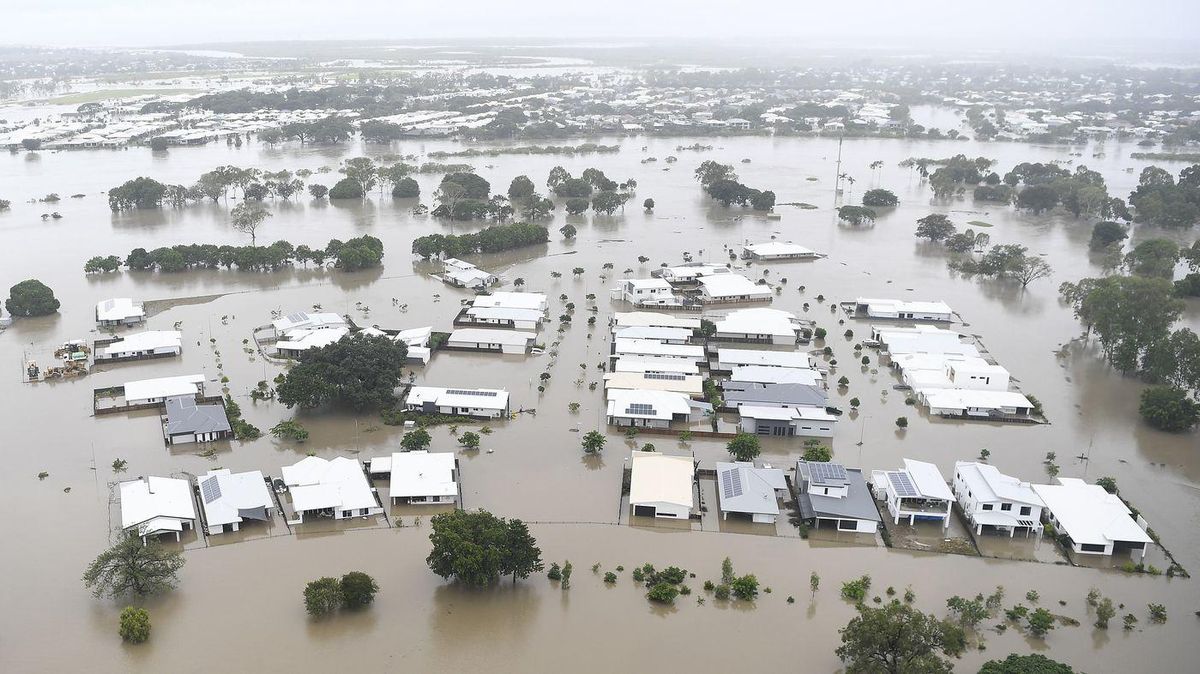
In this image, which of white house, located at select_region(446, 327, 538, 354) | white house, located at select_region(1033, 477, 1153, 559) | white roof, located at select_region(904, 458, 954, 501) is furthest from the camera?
white house, located at select_region(446, 327, 538, 354)

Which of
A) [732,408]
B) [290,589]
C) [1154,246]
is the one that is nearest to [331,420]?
[290,589]

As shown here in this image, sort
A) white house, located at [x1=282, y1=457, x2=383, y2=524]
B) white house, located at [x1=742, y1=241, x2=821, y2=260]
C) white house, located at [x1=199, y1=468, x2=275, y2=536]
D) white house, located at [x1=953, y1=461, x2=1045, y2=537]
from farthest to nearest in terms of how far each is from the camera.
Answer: white house, located at [x1=742, y1=241, x2=821, y2=260], white house, located at [x1=282, y1=457, x2=383, y2=524], white house, located at [x1=953, y1=461, x2=1045, y2=537], white house, located at [x1=199, y1=468, x2=275, y2=536]

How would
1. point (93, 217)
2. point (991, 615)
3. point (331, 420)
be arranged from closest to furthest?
point (991, 615) → point (331, 420) → point (93, 217)

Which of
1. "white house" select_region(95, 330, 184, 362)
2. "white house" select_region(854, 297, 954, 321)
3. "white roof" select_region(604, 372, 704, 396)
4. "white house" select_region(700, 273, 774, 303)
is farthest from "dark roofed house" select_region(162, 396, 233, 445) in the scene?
"white house" select_region(854, 297, 954, 321)

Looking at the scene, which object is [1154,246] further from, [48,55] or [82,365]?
[48,55]

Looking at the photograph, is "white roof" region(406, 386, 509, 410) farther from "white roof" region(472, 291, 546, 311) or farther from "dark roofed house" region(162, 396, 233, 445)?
"white roof" region(472, 291, 546, 311)

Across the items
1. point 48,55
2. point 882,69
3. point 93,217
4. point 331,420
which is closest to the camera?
point 331,420

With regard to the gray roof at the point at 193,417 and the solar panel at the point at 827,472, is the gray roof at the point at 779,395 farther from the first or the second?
the gray roof at the point at 193,417
